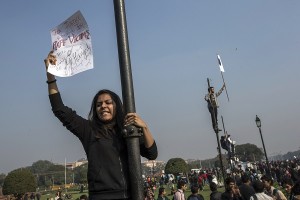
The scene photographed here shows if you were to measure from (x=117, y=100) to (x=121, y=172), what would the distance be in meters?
0.63

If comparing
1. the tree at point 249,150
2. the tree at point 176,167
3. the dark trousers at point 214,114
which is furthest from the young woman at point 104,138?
the tree at point 249,150

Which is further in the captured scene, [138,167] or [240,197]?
[240,197]

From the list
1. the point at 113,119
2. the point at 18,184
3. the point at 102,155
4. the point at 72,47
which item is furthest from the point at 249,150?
the point at 102,155

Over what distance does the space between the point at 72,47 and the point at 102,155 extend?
0.96 meters

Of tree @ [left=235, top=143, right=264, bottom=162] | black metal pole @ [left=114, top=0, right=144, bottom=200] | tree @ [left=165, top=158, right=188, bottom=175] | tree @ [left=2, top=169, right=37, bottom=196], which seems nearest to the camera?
black metal pole @ [left=114, top=0, right=144, bottom=200]

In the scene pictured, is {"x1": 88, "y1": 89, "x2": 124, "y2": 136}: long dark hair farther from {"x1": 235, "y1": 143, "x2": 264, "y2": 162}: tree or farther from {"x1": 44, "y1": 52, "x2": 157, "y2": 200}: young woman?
{"x1": 235, "y1": 143, "x2": 264, "y2": 162}: tree

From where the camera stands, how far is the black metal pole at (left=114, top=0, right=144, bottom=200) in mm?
2254

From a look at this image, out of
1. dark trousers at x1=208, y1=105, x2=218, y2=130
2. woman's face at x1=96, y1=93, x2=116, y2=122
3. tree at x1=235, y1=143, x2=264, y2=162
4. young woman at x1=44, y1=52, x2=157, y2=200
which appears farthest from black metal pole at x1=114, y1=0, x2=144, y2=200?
tree at x1=235, y1=143, x2=264, y2=162

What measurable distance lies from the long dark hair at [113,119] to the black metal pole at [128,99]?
25cm

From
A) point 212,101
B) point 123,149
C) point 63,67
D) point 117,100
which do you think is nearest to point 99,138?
point 123,149

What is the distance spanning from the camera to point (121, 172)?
2.32 meters

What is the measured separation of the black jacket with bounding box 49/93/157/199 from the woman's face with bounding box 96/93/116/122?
0.13 metres

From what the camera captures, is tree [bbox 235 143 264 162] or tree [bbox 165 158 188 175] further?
tree [bbox 235 143 264 162]

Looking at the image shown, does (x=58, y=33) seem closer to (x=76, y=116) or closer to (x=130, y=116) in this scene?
(x=76, y=116)
